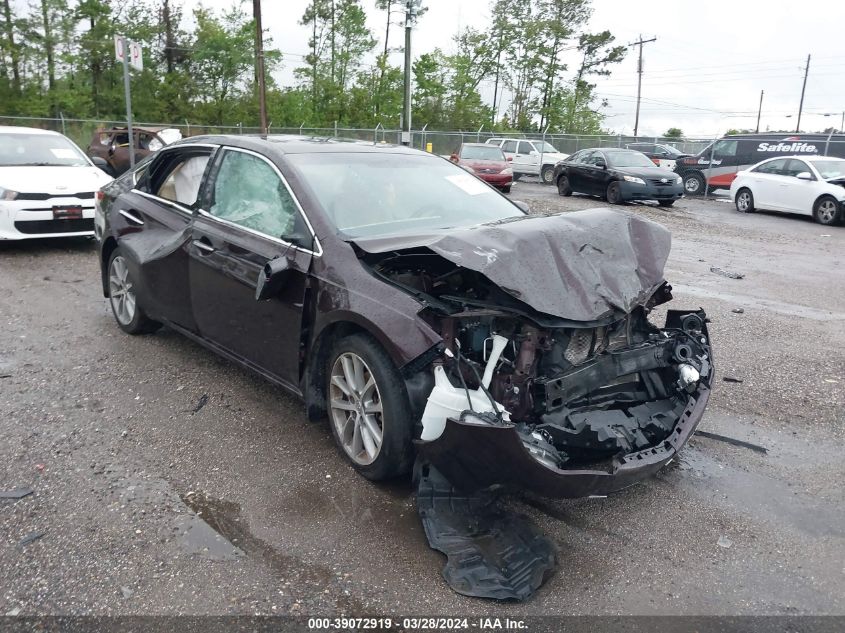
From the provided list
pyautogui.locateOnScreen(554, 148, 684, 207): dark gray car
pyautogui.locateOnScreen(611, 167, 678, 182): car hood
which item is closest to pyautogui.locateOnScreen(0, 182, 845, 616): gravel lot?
pyautogui.locateOnScreen(554, 148, 684, 207): dark gray car

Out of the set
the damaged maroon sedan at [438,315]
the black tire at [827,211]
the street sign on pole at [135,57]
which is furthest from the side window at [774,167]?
the damaged maroon sedan at [438,315]

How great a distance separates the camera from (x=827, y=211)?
50.6ft

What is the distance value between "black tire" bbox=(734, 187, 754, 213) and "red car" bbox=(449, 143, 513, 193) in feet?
20.8

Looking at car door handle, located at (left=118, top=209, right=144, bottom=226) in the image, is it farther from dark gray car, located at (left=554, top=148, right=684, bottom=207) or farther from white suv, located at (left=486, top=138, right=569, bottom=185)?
white suv, located at (left=486, top=138, right=569, bottom=185)

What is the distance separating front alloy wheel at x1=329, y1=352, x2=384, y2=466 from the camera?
346 cm

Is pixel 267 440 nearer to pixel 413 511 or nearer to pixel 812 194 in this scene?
pixel 413 511

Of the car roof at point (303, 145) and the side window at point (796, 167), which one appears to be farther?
the side window at point (796, 167)

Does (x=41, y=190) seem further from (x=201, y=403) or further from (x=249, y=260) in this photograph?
(x=249, y=260)

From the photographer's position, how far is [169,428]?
4195mm

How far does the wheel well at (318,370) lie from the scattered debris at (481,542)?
2.77 feet

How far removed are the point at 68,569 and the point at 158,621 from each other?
0.58 metres

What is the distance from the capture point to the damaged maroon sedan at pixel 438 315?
3.03 m

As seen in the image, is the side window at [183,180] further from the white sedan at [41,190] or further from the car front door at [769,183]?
the car front door at [769,183]

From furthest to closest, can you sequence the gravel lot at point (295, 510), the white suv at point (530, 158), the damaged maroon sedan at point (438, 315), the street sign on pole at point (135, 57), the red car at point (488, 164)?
the white suv at point (530, 158) < the red car at point (488, 164) < the street sign on pole at point (135, 57) < the damaged maroon sedan at point (438, 315) < the gravel lot at point (295, 510)
